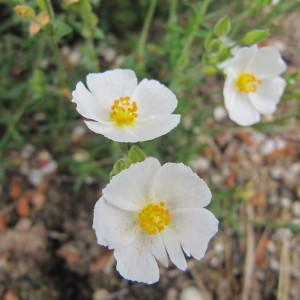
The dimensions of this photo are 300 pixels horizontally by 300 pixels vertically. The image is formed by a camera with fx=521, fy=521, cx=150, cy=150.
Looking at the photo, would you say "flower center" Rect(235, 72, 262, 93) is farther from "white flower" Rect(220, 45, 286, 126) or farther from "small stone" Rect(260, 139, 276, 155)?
"small stone" Rect(260, 139, 276, 155)

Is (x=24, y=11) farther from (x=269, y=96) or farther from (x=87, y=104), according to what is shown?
(x=269, y=96)

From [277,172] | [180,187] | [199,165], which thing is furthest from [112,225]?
[277,172]

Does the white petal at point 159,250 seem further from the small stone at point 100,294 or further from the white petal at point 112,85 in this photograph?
the small stone at point 100,294

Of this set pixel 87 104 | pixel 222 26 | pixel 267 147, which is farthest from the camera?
pixel 267 147

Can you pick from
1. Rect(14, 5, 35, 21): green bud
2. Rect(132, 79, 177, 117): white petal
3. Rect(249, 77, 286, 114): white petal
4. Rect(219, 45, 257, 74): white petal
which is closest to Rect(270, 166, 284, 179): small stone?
Rect(249, 77, 286, 114): white petal

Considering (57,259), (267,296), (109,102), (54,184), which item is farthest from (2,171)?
(267,296)

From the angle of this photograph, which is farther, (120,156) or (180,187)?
(120,156)

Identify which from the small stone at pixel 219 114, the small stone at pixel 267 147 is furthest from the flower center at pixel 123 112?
the small stone at pixel 267 147
